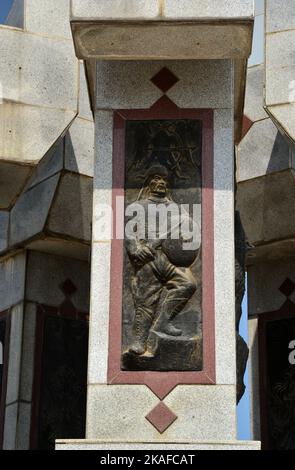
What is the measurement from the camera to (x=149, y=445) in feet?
45.2

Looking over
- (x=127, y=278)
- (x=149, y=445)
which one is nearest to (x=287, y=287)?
(x=127, y=278)

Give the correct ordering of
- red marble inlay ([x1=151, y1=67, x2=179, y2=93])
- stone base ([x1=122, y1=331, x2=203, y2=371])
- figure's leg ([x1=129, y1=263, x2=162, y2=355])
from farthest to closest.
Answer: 1. red marble inlay ([x1=151, y1=67, x2=179, y2=93])
2. figure's leg ([x1=129, y1=263, x2=162, y2=355])
3. stone base ([x1=122, y1=331, x2=203, y2=371])

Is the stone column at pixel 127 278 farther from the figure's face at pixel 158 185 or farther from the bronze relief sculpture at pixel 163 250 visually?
the figure's face at pixel 158 185

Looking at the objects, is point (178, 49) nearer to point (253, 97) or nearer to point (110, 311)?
point (110, 311)

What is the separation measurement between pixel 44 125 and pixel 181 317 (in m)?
3.60

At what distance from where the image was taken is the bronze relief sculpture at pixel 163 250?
14.4 meters

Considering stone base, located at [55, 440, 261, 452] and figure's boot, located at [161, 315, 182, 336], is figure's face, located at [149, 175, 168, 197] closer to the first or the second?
figure's boot, located at [161, 315, 182, 336]

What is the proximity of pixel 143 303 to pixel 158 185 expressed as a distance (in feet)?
4.45

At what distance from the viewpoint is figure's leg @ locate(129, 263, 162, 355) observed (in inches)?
568

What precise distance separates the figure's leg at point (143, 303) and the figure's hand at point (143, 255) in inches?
2.5

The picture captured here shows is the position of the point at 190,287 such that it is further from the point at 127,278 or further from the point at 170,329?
the point at 127,278

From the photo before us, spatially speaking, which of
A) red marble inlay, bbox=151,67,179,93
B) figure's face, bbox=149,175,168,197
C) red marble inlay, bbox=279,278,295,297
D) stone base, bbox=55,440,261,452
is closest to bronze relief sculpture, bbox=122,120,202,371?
figure's face, bbox=149,175,168,197

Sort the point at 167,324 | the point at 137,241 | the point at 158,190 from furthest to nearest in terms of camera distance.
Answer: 1. the point at 158,190
2. the point at 137,241
3. the point at 167,324

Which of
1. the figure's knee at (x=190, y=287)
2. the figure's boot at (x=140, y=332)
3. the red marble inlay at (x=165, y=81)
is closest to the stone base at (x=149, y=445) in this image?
the figure's boot at (x=140, y=332)
